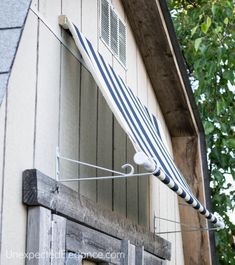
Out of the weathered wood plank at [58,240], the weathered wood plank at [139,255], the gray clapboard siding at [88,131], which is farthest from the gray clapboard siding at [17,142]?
the weathered wood plank at [139,255]

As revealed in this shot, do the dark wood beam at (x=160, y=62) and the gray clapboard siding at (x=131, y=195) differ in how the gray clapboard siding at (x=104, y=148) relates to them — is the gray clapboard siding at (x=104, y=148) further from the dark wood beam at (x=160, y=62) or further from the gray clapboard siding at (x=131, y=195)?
the dark wood beam at (x=160, y=62)

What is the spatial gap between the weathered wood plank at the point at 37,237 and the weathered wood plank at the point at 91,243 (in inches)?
13.9

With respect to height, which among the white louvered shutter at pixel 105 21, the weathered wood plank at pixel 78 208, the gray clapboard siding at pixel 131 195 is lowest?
the weathered wood plank at pixel 78 208

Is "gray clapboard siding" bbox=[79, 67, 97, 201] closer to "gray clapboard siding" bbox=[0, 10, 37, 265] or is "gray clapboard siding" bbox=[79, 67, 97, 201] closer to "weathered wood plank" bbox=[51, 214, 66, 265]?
"weathered wood plank" bbox=[51, 214, 66, 265]

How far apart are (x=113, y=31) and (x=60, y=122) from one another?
61.1 inches

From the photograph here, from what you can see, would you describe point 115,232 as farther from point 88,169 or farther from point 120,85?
point 120,85

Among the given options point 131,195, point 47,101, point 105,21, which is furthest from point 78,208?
point 105,21

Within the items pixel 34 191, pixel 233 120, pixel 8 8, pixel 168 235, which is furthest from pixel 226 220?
pixel 8 8

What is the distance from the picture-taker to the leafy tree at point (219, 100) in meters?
7.54

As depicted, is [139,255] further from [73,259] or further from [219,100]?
[219,100]

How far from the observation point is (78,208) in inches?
163

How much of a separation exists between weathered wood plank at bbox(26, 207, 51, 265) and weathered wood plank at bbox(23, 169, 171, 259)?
56 mm

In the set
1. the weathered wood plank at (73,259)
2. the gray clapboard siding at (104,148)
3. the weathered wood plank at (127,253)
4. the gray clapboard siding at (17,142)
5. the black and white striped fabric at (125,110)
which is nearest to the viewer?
the gray clapboard siding at (17,142)

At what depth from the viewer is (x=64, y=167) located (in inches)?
163
